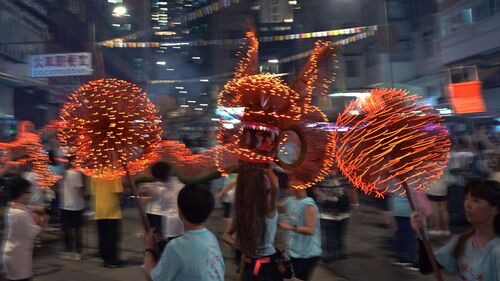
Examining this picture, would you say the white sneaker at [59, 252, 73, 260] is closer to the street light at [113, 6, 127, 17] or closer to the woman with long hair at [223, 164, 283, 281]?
the woman with long hair at [223, 164, 283, 281]

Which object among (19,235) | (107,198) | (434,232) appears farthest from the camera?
(434,232)

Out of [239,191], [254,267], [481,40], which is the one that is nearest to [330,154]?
[239,191]

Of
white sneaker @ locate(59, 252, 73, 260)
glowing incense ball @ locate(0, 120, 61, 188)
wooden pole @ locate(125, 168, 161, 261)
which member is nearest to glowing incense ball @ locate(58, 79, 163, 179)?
wooden pole @ locate(125, 168, 161, 261)

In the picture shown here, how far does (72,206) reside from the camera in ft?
23.3

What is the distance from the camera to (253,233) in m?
3.15

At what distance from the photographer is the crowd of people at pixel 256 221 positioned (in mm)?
2424

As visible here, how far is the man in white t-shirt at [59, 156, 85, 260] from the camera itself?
7059mm

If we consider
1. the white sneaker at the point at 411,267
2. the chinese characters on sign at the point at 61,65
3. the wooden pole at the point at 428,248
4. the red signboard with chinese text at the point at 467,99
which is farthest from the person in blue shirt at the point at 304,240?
the chinese characters on sign at the point at 61,65

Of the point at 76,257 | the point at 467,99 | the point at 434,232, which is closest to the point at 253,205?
the point at 76,257

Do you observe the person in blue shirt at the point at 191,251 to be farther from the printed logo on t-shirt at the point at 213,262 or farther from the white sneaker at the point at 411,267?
the white sneaker at the point at 411,267

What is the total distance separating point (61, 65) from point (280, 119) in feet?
39.6

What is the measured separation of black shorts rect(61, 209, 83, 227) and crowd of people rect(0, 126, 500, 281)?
2 cm

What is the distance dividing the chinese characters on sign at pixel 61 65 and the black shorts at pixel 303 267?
10.3 m

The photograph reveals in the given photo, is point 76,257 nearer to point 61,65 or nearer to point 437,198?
point 437,198
